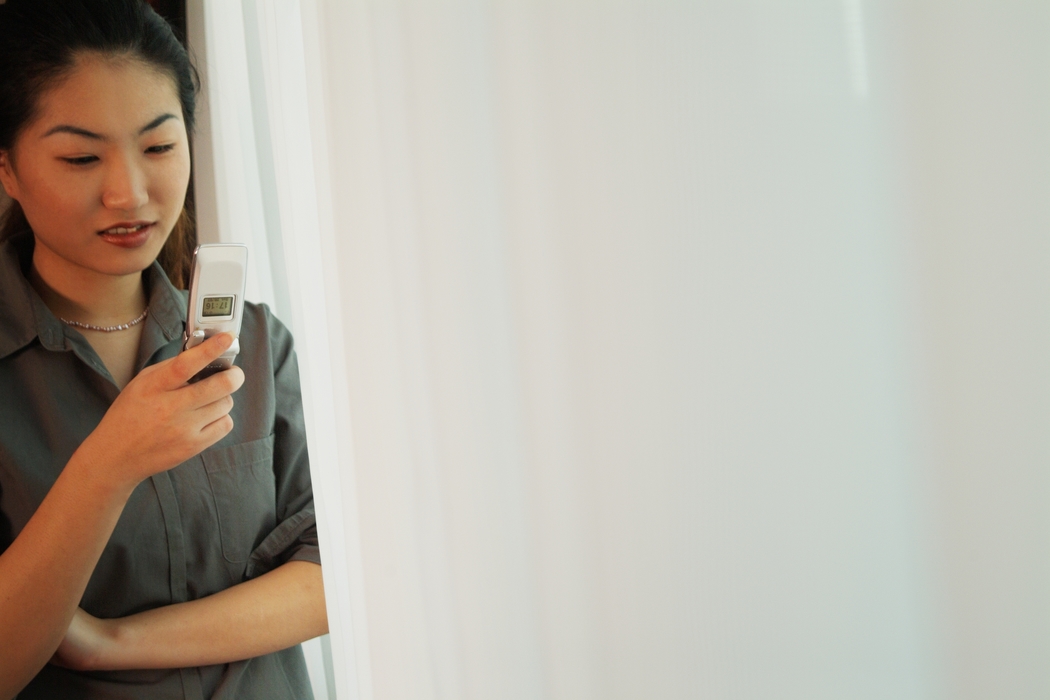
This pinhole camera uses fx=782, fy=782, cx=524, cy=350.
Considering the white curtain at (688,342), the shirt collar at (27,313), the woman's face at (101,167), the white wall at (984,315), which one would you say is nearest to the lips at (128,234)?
the woman's face at (101,167)

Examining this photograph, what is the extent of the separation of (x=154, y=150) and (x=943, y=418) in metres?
0.87

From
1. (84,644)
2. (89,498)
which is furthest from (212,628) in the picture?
(89,498)

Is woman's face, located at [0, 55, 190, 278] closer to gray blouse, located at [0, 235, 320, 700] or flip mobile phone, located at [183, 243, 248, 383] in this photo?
gray blouse, located at [0, 235, 320, 700]

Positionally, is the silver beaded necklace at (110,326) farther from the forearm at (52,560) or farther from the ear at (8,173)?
the forearm at (52,560)

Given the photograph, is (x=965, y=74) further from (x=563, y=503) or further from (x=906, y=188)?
(x=563, y=503)

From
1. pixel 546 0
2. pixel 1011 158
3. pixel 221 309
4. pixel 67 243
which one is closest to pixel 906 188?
pixel 1011 158

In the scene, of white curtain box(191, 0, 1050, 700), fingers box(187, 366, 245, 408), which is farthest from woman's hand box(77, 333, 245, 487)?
white curtain box(191, 0, 1050, 700)

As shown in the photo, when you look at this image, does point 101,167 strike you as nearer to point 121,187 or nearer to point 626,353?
point 121,187

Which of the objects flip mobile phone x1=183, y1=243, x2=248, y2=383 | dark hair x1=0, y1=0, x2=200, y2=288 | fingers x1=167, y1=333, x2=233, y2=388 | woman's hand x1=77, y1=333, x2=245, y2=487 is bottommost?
woman's hand x1=77, y1=333, x2=245, y2=487

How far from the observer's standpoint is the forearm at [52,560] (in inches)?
28.7

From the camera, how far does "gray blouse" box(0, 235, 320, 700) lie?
86cm

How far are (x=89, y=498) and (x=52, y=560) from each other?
0.23 ft

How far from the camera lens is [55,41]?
2.87 feet

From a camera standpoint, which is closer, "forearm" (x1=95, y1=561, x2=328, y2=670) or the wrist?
the wrist
